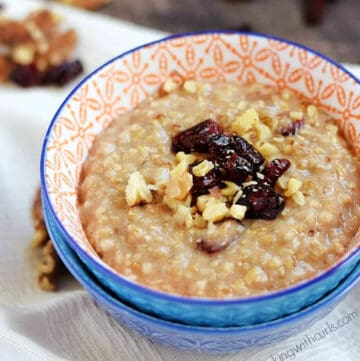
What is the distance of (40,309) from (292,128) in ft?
3.68

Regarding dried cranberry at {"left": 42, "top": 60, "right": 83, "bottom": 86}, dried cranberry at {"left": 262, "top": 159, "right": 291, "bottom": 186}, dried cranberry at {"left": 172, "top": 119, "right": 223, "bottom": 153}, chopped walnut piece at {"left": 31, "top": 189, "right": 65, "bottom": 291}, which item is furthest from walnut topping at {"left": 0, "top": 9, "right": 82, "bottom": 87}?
dried cranberry at {"left": 262, "top": 159, "right": 291, "bottom": 186}

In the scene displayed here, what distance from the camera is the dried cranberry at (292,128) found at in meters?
2.37

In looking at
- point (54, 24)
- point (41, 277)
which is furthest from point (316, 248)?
point (54, 24)

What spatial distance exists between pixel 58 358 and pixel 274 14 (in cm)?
272

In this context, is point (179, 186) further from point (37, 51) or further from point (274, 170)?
point (37, 51)

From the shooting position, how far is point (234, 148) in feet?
7.27

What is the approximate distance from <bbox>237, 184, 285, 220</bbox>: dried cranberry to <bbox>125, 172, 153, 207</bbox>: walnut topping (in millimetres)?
295

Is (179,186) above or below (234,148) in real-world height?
below

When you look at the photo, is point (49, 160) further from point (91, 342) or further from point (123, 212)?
point (91, 342)

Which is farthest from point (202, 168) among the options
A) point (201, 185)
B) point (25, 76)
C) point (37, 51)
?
point (37, 51)

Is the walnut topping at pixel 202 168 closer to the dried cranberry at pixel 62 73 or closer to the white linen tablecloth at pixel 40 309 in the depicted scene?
the white linen tablecloth at pixel 40 309

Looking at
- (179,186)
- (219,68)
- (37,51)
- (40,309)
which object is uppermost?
(219,68)

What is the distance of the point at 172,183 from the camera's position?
216 centimetres

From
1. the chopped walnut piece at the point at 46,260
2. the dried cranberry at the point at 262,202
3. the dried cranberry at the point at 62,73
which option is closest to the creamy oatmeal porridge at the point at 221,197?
the dried cranberry at the point at 262,202
